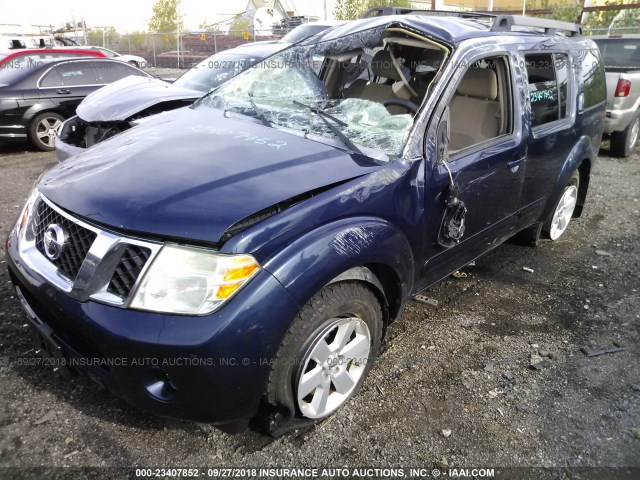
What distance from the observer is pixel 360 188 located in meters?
2.27

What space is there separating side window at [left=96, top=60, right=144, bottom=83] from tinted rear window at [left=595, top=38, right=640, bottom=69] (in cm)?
847

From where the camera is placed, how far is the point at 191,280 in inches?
73.7

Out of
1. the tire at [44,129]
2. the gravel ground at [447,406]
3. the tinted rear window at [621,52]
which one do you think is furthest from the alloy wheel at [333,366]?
the tinted rear window at [621,52]

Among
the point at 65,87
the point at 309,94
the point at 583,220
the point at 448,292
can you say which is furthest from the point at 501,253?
the point at 65,87

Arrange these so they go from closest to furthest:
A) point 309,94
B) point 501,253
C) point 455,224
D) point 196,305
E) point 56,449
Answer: point 196,305
point 56,449
point 455,224
point 309,94
point 501,253

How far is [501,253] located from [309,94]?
7.97ft

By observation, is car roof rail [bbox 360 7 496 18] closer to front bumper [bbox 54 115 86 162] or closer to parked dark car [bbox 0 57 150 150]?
front bumper [bbox 54 115 86 162]

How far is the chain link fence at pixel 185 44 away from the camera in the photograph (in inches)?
963

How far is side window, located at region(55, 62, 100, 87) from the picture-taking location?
7.84 meters

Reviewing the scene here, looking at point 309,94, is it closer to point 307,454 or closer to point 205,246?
point 205,246

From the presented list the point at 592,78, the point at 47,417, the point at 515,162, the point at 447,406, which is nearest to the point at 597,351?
the point at 447,406

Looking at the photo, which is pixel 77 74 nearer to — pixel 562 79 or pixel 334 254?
pixel 562 79

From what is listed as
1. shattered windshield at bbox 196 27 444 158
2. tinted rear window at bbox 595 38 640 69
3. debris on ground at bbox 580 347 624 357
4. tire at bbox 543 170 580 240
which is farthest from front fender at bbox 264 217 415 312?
tinted rear window at bbox 595 38 640 69

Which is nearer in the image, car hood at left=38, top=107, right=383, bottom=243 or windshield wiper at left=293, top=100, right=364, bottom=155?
Answer: car hood at left=38, top=107, right=383, bottom=243
